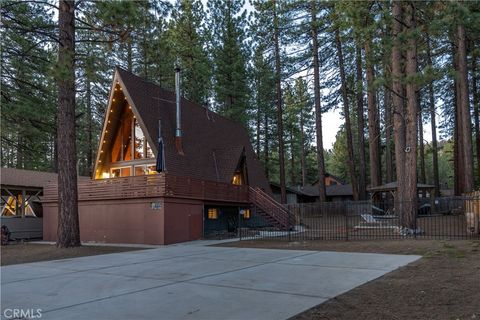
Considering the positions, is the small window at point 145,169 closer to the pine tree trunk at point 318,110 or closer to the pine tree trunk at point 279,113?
the pine tree trunk at point 279,113

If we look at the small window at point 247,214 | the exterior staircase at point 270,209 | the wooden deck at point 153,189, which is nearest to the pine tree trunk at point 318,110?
the small window at point 247,214

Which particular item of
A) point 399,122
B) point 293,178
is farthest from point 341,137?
point 399,122

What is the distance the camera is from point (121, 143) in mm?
24031

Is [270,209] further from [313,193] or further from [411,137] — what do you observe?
[313,193]

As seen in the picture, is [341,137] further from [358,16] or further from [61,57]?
[61,57]

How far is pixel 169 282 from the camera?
820 cm

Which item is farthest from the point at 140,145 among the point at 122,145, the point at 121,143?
the point at 121,143

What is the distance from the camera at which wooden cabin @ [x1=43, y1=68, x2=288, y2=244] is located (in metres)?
18.9

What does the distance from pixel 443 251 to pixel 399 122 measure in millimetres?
9046

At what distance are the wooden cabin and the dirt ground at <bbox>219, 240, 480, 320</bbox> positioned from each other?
11585 mm

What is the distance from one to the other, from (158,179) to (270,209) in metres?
7.56

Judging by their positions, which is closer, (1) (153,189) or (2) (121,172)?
(1) (153,189)

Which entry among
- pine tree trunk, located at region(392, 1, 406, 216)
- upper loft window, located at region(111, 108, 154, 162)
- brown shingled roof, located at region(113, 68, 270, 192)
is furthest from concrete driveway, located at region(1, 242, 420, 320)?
upper loft window, located at region(111, 108, 154, 162)

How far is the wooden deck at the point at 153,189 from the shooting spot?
18500mm
